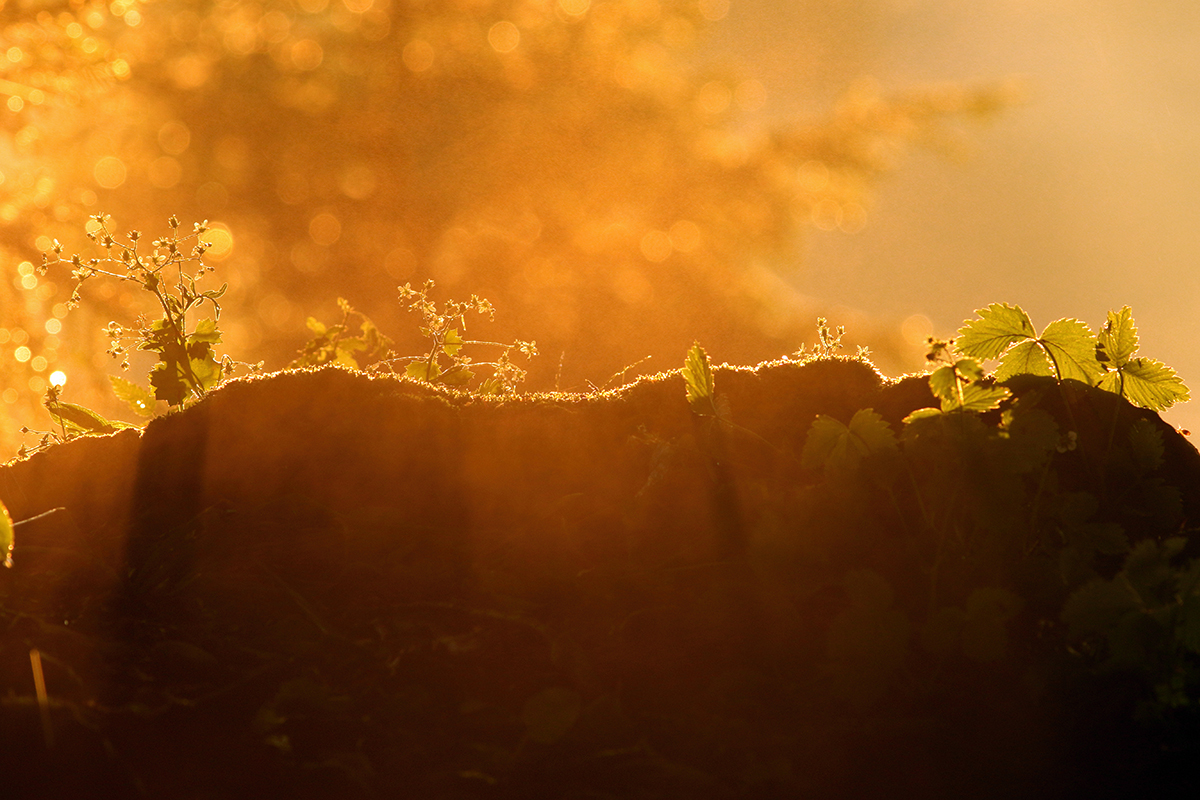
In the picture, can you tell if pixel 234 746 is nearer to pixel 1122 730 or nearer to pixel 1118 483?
pixel 1122 730

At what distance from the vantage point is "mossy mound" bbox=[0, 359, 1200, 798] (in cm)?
110

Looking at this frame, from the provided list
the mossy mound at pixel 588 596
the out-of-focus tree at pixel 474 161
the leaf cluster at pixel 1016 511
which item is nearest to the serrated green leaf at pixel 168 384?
the mossy mound at pixel 588 596

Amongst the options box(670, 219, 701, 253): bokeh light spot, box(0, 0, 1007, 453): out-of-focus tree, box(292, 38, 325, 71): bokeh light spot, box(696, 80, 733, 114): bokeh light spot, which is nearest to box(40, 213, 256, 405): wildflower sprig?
box(0, 0, 1007, 453): out-of-focus tree

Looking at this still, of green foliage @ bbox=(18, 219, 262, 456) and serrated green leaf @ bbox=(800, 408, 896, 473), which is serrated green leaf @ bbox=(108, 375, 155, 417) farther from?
serrated green leaf @ bbox=(800, 408, 896, 473)

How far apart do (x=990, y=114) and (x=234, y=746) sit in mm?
11958

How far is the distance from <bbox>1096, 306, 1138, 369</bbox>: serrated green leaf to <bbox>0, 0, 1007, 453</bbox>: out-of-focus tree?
8.50 metres

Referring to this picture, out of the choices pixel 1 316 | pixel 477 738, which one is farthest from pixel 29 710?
pixel 1 316

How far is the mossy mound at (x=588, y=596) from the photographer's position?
43.2 inches

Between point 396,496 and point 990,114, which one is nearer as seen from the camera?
point 396,496

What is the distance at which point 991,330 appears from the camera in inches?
64.1

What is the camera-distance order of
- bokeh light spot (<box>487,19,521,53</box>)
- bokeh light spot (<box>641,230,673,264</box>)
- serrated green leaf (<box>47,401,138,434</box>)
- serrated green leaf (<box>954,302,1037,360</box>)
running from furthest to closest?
bokeh light spot (<box>487,19,521,53</box>)
bokeh light spot (<box>641,230,673,264</box>)
serrated green leaf (<box>47,401,138,434</box>)
serrated green leaf (<box>954,302,1037,360</box>)

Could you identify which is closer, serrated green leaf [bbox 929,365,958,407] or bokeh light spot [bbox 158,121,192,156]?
serrated green leaf [bbox 929,365,958,407]

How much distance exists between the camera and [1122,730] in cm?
117

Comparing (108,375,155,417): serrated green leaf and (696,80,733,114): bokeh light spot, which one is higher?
(696,80,733,114): bokeh light spot
